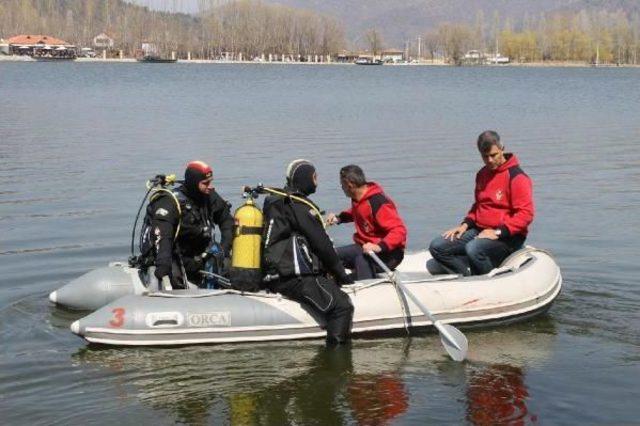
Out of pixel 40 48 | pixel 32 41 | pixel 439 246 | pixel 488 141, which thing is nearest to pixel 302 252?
pixel 439 246

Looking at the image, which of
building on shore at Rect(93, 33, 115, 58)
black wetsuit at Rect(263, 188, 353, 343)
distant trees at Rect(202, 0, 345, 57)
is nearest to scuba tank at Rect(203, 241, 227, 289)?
black wetsuit at Rect(263, 188, 353, 343)

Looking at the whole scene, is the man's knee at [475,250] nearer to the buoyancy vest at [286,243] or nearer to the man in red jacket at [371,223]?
the man in red jacket at [371,223]

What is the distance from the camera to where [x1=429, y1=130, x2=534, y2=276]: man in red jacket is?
9859mm

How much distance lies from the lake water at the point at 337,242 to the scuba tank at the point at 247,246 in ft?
1.99

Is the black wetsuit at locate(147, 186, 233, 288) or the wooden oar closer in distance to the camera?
the wooden oar

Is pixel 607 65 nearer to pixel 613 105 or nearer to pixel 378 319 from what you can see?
pixel 613 105

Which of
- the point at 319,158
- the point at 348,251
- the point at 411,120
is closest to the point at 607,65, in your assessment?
the point at 411,120

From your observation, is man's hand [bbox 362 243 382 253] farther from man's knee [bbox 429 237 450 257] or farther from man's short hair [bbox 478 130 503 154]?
man's short hair [bbox 478 130 503 154]

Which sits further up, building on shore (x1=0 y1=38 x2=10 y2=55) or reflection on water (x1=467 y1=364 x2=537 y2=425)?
building on shore (x1=0 y1=38 x2=10 y2=55)

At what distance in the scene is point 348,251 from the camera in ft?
32.3

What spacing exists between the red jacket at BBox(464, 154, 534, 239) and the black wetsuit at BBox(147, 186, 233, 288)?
251cm

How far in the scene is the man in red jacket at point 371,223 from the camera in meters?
9.41

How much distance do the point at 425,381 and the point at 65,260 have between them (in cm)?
587

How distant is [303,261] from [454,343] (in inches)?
58.4
